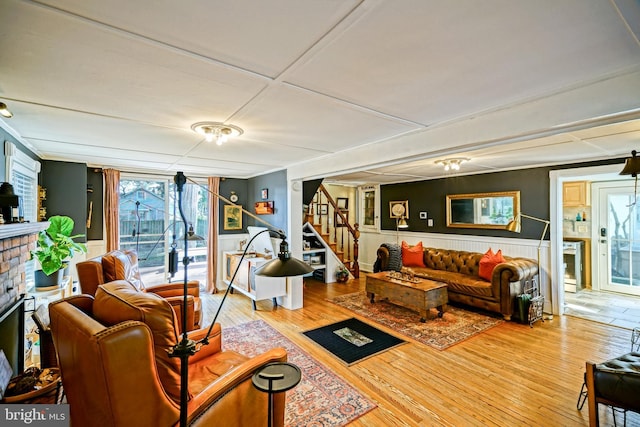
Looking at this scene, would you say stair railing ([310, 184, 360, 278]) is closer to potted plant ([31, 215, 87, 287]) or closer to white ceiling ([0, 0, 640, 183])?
white ceiling ([0, 0, 640, 183])

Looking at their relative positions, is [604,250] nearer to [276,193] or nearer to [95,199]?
[276,193]

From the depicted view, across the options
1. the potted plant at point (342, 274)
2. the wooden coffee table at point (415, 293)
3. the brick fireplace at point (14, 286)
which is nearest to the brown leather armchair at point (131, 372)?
the brick fireplace at point (14, 286)

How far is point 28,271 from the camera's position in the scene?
3424mm

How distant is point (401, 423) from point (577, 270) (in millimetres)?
5534

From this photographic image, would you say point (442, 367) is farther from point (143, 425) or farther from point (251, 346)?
point (143, 425)

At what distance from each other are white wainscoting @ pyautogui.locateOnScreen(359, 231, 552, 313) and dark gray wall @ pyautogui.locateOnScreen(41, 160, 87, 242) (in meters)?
6.01

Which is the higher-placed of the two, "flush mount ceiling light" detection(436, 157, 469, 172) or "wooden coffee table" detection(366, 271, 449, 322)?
"flush mount ceiling light" detection(436, 157, 469, 172)

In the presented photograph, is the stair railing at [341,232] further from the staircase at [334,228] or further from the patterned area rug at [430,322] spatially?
the patterned area rug at [430,322]

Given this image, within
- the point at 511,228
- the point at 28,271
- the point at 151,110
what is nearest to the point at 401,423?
the point at 151,110

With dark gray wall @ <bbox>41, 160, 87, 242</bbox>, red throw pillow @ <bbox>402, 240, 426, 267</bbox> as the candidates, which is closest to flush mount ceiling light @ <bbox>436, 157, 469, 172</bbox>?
red throw pillow @ <bbox>402, 240, 426, 267</bbox>

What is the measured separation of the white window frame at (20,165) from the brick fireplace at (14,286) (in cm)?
72

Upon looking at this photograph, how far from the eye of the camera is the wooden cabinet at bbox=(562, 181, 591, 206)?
18.1 ft

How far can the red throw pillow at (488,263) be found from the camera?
4590 mm

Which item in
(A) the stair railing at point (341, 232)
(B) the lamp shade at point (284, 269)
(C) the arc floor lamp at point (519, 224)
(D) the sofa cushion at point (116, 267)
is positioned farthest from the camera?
(A) the stair railing at point (341, 232)
